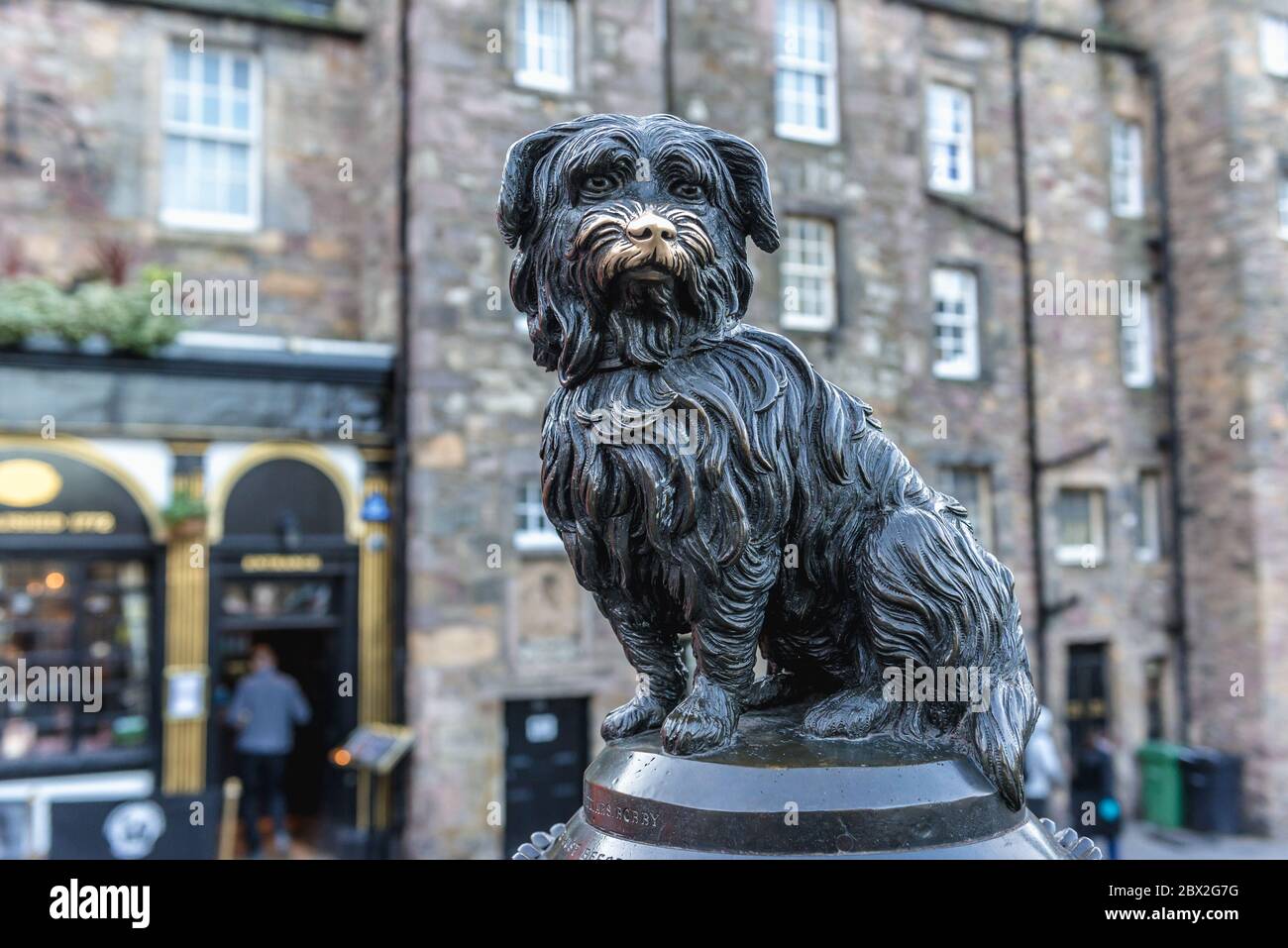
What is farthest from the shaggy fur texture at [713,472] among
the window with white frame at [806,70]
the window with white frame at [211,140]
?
the window with white frame at [806,70]

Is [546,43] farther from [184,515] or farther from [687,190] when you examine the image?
[687,190]

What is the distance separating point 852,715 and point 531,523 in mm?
8431

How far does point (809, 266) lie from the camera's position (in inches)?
504

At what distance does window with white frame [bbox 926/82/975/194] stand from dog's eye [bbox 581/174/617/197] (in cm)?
1290

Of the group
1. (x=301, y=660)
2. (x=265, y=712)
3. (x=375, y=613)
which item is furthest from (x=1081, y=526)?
(x=265, y=712)

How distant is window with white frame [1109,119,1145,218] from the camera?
15750 millimetres

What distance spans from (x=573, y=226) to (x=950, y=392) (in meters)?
12.2

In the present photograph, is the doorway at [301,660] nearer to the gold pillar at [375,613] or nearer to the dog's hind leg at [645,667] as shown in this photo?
the gold pillar at [375,613]

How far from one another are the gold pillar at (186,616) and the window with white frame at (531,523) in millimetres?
3047

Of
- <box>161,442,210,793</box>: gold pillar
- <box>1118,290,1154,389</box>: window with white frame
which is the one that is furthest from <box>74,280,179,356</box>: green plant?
<box>1118,290,1154,389</box>: window with white frame

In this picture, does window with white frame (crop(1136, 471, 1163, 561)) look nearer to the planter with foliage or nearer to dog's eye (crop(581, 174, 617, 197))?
the planter with foliage

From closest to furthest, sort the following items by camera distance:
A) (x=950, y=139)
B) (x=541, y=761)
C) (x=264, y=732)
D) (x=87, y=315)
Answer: (x=87, y=315) → (x=264, y=732) → (x=541, y=761) → (x=950, y=139)
